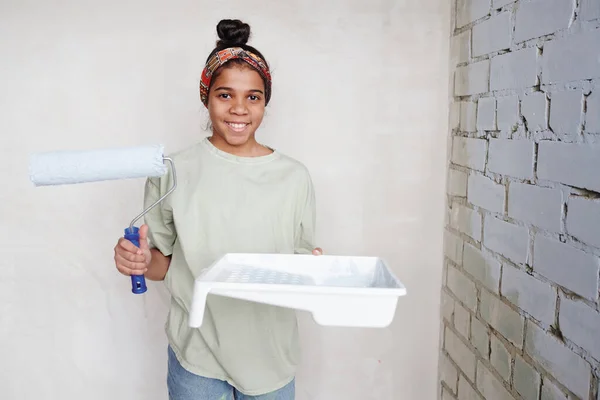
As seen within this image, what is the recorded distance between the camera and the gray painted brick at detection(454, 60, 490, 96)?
3.93 ft

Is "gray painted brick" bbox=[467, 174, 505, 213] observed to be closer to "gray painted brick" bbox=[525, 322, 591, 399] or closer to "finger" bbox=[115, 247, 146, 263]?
"gray painted brick" bbox=[525, 322, 591, 399]

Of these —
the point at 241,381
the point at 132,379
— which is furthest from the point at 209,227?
the point at 132,379

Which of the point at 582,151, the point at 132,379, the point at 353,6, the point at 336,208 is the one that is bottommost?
the point at 132,379

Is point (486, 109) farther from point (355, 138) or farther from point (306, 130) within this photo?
point (306, 130)

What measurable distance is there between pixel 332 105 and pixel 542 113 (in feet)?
2.07

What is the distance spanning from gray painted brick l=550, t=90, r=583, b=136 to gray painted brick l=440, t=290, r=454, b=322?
0.66 m

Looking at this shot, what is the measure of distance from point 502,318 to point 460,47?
68 cm

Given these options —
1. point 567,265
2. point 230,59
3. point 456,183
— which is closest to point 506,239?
point 567,265

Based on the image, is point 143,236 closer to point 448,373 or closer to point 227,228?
point 227,228

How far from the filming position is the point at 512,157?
1.07 meters

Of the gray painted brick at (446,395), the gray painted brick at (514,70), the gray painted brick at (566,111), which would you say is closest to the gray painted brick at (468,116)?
the gray painted brick at (514,70)

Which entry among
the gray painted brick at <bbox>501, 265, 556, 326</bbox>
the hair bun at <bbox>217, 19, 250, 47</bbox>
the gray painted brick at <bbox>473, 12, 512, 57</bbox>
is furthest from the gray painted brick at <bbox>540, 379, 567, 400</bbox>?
the hair bun at <bbox>217, 19, 250, 47</bbox>

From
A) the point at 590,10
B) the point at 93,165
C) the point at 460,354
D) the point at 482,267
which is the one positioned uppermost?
the point at 590,10

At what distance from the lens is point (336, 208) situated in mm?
1514
